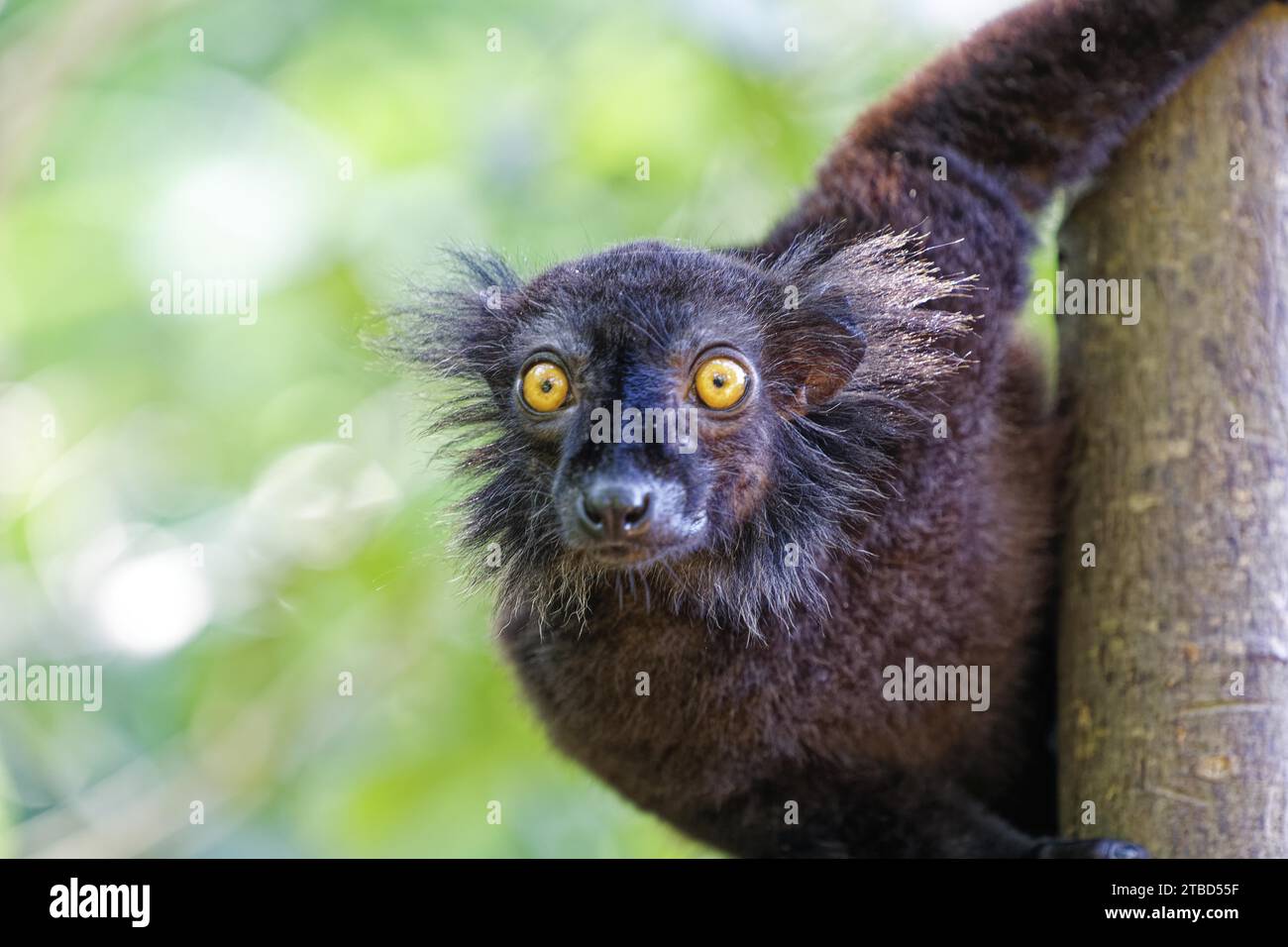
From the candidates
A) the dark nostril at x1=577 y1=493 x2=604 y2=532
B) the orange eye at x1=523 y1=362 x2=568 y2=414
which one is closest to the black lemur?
the orange eye at x1=523 y1=362 x2=568 y2=414

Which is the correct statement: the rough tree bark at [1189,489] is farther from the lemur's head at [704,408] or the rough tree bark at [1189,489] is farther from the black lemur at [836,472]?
the lemur's head at [704,408]

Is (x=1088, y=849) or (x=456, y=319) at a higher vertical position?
(x=456, y=319)

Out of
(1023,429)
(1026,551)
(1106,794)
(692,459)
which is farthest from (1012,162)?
(1106,794)

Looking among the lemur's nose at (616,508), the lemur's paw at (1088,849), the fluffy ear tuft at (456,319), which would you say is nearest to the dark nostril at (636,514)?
the lemur's nose at (616,508)

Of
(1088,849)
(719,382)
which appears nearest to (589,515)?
(719,382)

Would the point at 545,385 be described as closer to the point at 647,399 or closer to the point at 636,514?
the point at 647,399

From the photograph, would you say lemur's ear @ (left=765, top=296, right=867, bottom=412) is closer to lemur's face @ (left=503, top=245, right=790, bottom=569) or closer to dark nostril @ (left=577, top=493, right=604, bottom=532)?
lemur's face @ (left=503, top=245, right=790, bottom=569)

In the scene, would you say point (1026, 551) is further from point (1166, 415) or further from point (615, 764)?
point (615, 764)

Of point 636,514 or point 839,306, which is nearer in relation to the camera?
point 636,514
